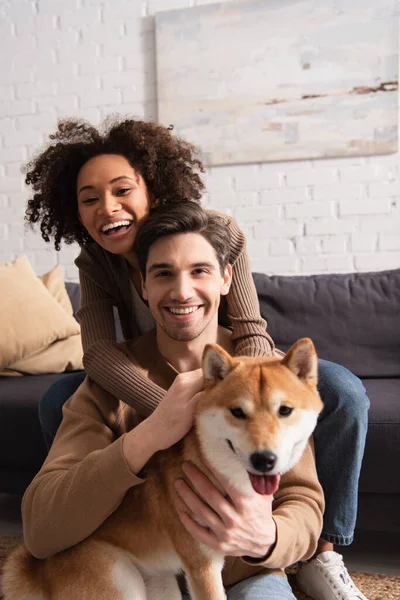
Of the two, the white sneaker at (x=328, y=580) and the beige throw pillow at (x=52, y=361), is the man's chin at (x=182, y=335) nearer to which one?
the white sneaker at (x=328, y=580)

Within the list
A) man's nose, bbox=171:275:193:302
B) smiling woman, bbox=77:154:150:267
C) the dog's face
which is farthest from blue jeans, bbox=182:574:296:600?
smiling woman, bbox=77:154:150:267

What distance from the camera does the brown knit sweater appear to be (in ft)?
4.52

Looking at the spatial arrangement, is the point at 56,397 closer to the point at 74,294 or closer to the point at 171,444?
the point at 171,444

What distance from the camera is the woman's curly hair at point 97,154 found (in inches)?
66.3

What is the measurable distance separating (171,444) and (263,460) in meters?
0.25

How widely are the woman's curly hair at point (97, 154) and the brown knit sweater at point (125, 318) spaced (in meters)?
0.15

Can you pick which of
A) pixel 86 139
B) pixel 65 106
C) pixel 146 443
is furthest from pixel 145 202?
pixel 65 106

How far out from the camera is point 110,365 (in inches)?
55.7

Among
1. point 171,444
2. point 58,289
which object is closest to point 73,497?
point 171,444

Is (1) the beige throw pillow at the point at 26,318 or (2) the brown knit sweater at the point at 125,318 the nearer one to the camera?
(2) the brown knit sweater at the point at 125,318

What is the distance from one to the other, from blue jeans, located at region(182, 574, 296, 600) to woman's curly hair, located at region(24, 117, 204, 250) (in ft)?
3.15

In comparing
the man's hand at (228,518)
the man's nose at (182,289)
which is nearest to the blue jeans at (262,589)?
the man's hand at (228,518)

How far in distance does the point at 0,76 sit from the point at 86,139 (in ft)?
7.34

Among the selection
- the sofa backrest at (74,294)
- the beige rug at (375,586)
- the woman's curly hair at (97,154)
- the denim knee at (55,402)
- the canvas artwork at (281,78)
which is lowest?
the beige rug at (375,586)
